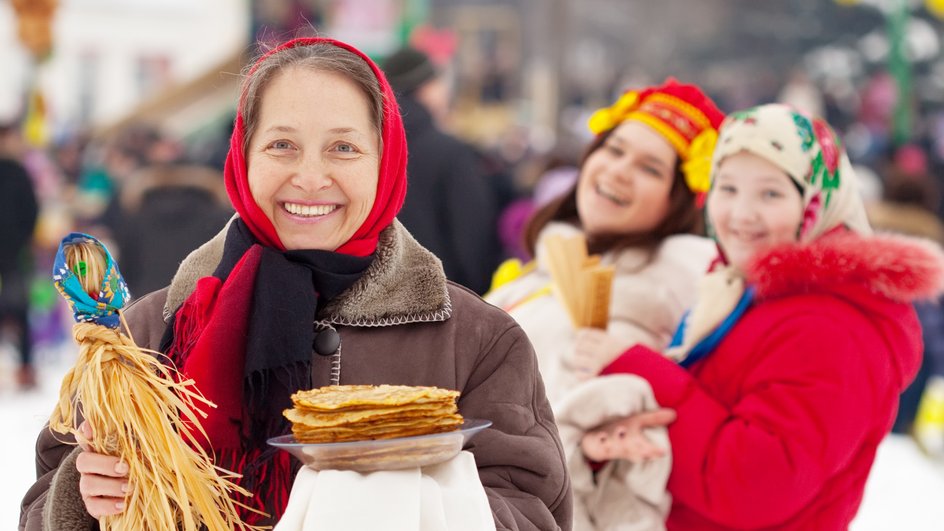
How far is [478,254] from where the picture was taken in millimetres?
5113

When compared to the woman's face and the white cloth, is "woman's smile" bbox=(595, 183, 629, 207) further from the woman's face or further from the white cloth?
the white cloth

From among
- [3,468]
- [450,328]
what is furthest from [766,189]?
[3,468]

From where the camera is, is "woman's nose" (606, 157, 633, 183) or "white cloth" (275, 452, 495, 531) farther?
"woman's nose" (606, 157, 633, 183)

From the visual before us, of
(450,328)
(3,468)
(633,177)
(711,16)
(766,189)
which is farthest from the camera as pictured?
(711,16)

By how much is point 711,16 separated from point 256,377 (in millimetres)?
28634

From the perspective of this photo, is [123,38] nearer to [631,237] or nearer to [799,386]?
[631,237]

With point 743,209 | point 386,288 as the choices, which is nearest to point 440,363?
point 386,288

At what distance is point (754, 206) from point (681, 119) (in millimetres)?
456

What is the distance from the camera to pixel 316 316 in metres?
1.81

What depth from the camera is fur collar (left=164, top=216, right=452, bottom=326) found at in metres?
1.79

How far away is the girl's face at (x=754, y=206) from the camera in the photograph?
2.63m

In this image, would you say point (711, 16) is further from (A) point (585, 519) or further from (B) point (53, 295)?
(A) point (585, 519)

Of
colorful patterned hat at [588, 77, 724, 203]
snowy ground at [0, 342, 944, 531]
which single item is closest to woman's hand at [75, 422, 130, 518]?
colorful patterned hat at [588, 77, 724, 203]

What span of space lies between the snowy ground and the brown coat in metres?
3.15
